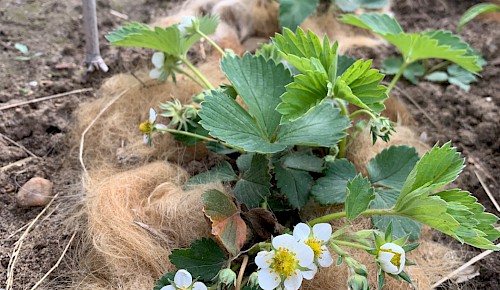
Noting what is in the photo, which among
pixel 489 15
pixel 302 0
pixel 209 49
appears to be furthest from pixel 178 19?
pixel 489 15

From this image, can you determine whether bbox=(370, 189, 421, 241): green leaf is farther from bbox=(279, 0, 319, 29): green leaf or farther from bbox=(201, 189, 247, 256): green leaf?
bbox=(279, 0, 319, 29): green leaf

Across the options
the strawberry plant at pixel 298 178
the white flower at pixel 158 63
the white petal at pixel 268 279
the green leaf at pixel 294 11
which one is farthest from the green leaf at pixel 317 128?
the green leaf at pixel 294 11

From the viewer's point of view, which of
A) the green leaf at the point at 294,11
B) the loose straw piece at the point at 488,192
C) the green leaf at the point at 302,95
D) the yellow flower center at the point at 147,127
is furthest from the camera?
the green leaf at the point at 294,11

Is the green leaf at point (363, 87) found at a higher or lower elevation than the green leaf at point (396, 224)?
higher

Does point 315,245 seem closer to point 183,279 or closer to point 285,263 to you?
point 285,263

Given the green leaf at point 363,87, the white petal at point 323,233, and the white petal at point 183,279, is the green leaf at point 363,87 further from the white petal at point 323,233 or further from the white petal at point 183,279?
the white petal at point 183,279

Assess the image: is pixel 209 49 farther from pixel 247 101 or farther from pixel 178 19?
pixel 247 101

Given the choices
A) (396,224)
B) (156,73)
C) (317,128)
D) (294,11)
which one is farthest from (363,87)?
(294,11)
